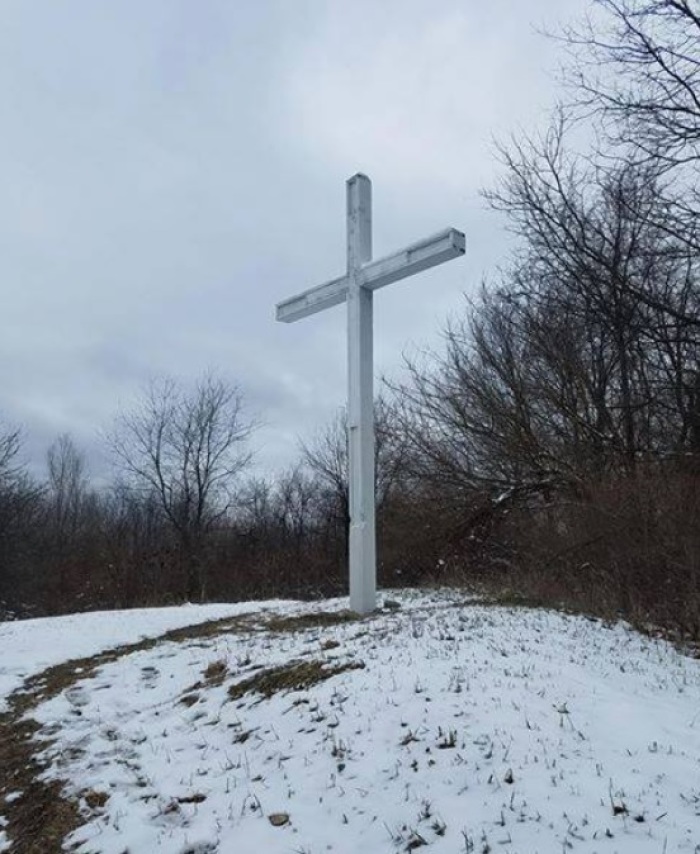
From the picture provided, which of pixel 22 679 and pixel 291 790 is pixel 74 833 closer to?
pixel 291 790

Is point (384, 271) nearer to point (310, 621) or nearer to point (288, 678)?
point (310, 621)

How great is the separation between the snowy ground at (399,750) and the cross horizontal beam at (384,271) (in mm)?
4333

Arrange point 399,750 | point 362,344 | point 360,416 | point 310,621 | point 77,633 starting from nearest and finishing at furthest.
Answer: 1. point 399,750
2. point 310,621
3. point 360,416
4. point 362,344
5. point 77,633

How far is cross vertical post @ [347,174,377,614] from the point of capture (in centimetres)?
903

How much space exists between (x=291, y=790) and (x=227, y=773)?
518 millimetres

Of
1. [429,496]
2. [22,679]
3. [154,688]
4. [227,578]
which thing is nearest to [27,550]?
[227,578]

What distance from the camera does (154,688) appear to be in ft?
20.4

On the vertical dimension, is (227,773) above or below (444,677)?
below

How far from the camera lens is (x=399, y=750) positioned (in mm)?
3855

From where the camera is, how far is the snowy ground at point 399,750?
3.11 metres

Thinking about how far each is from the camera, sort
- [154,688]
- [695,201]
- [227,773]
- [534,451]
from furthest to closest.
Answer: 1. [534,451]
2. [695,201]
3. [154,688]
4. [227,773]

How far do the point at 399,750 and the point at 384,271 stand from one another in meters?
6.37

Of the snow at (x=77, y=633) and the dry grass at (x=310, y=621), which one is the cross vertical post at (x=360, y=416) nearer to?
the dry grass at (x=310, y=621)

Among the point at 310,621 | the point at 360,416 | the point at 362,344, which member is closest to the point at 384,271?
Result: the point at 362,344
